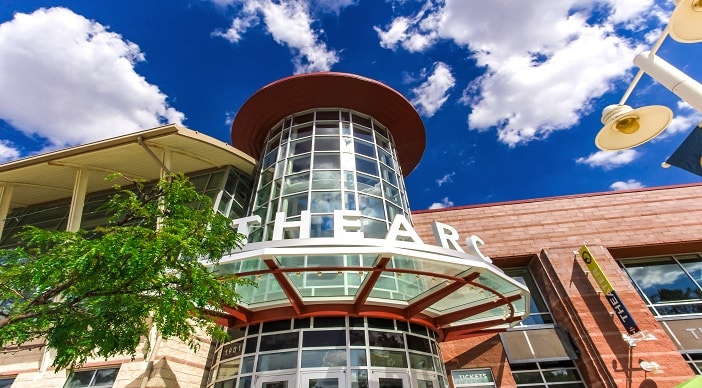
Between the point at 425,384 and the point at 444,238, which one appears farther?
the point at 425,384

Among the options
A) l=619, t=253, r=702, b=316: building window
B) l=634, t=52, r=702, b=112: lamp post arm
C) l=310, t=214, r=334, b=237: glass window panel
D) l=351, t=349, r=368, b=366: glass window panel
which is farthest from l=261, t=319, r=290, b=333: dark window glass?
l=619, t=253, r=702, b=316: building window

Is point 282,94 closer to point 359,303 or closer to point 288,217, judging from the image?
point 288,217

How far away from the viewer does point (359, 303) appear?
9.12 m

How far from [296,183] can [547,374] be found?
38.9ft

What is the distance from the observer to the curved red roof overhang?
1528 centimetres

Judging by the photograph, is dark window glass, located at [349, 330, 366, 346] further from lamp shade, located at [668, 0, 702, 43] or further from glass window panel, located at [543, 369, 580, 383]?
lamp shade, located at [668, 0, 702, 43]

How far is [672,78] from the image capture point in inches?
147

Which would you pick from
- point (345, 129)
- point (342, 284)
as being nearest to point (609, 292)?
point (342, 284)

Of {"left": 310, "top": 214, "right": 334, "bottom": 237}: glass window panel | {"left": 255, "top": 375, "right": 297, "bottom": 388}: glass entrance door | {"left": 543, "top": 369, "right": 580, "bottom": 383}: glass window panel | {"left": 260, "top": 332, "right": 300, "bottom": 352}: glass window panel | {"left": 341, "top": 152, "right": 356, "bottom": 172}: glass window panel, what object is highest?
{"left": 341, "top": 152, "right": 356, "bottom": 172}: glass window panel

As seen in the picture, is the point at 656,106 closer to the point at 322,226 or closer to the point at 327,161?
the point at 322,226

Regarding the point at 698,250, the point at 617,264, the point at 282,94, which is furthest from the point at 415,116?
the point at 698,250

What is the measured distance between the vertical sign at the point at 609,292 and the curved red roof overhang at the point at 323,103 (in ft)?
29.9

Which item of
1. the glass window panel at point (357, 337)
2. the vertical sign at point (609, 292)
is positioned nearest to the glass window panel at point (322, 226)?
the glass window panel at point (357, 337)

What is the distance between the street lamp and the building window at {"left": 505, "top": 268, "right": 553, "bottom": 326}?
37.5 feet
